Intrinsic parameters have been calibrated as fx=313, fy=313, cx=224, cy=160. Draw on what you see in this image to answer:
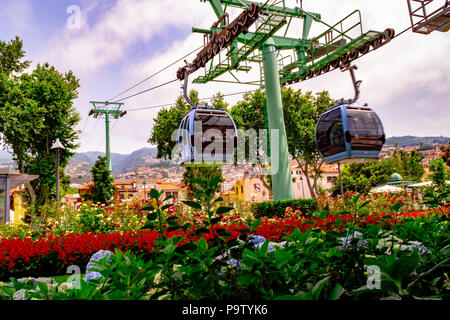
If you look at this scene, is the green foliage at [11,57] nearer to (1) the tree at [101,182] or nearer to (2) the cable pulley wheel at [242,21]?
(1) the tree at [101,182]

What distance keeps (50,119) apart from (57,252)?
2255cm

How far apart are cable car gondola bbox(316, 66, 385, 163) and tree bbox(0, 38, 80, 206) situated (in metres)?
21.1

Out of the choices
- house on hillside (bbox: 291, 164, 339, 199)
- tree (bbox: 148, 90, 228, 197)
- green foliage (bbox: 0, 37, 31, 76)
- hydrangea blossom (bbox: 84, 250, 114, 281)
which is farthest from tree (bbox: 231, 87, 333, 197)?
house on hillside (bbox: 291, 164, 339, 199)

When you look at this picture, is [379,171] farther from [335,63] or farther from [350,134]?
[350,134]

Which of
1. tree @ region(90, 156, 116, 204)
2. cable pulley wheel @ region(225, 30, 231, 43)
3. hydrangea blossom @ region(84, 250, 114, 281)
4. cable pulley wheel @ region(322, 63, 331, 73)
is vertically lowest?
hydrangea blossom @ region(84, 250, 114, 281)

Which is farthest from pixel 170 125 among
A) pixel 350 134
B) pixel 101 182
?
pixel 350 134

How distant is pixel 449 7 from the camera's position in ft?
18.7

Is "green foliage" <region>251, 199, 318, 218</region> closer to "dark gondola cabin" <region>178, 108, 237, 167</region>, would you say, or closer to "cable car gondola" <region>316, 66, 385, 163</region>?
"dark gondola cabin" <region>178, 108, 237, 167</region>

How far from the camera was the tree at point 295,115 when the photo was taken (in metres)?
27.7

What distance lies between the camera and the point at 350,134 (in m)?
7.57

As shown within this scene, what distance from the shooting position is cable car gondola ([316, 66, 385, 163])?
302 inches

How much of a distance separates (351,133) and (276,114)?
752 cm
